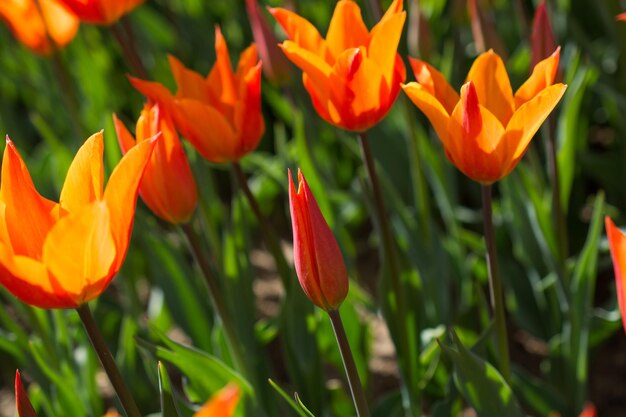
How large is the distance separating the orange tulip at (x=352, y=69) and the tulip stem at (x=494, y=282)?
177 millimetres

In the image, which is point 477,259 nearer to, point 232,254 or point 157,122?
point 232,254

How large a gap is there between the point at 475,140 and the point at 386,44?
0.61 feet

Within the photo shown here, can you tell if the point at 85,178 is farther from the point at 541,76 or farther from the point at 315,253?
the point at 541,76

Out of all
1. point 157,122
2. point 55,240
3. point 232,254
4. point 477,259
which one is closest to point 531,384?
point 477,259

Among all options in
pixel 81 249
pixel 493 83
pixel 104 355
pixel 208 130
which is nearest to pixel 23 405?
pixel 104 355

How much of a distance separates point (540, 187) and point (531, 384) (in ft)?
1.36

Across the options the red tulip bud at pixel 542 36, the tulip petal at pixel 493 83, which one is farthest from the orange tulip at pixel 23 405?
the red tulip bud at pixel 542 36

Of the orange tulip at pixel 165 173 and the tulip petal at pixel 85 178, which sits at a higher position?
the tulip petal at pixel 85 178

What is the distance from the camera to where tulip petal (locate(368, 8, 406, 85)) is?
4.07 feet

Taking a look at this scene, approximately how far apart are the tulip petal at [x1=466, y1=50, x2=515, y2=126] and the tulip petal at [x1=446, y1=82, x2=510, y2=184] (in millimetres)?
106

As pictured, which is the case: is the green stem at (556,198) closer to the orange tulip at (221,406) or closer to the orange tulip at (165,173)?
the orange tulip at (165,173)

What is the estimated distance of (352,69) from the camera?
4.04 feet

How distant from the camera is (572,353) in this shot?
1.64 m

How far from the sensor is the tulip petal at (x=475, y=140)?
3.71ft
